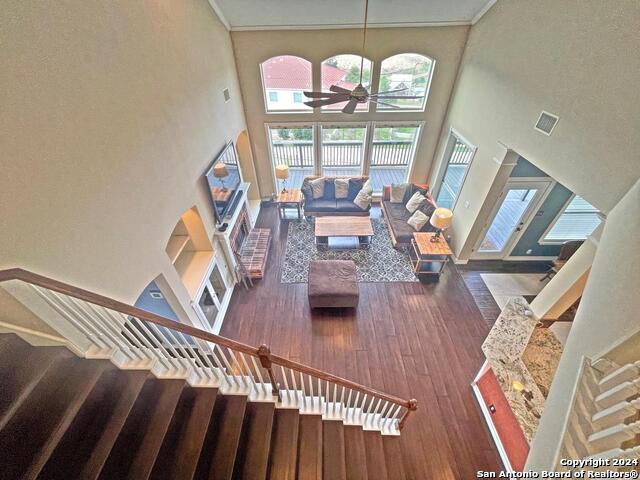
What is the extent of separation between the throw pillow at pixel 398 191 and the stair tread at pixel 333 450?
556 cm

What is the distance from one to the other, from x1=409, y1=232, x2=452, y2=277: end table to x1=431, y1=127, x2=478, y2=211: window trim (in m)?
1.14

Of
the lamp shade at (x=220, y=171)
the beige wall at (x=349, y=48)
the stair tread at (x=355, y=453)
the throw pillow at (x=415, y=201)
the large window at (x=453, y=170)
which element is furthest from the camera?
the throw pillow at (x=415, y=201)

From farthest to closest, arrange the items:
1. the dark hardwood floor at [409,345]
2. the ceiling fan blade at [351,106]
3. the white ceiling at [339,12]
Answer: the white ceiling at [339,12] < the ceiling fan blade at [351,106] < the dark hardwood floor at [409,345]

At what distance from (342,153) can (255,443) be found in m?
6.82

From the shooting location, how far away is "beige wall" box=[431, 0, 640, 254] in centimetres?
260

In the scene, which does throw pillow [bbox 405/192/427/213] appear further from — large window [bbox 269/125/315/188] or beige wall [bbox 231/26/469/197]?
large window [bbox 269/125/315/188]

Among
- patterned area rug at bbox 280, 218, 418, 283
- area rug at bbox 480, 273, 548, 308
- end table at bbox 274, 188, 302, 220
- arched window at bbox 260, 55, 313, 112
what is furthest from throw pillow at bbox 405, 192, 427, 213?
arched window at bbox 260, 55, 313, 112

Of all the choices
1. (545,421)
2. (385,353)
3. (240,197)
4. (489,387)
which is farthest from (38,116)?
(489,387)

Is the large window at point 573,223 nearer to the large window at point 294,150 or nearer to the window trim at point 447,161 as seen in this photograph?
the window trim at point 447,161

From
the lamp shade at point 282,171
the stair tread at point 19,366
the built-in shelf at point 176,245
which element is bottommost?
the stair tread at point 19,366

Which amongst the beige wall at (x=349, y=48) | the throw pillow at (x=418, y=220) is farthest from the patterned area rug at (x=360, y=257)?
the beige wall at (x=349, y=48)

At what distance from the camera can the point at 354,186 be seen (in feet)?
23.7

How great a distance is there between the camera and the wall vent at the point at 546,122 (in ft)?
11.2

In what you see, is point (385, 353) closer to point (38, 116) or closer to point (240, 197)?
point (240, 197)
